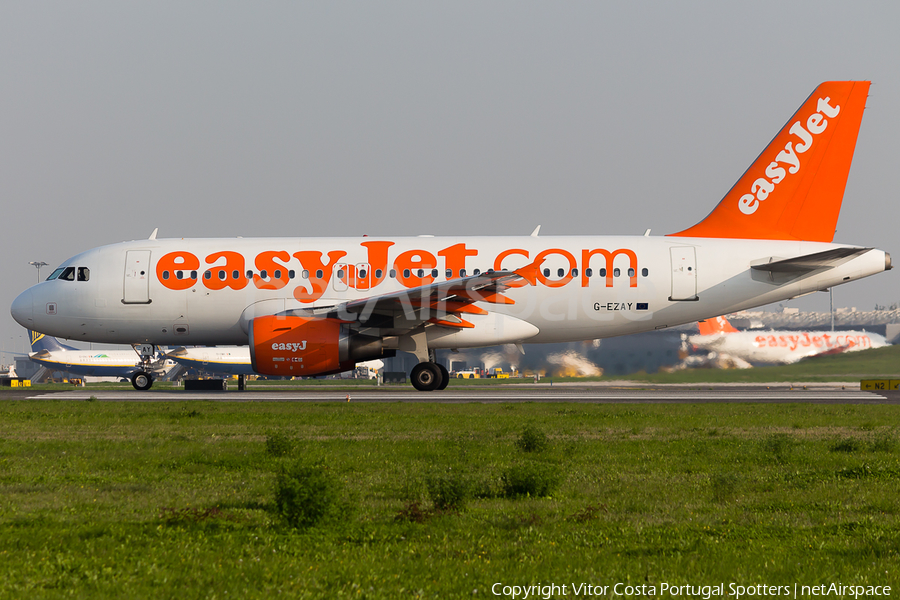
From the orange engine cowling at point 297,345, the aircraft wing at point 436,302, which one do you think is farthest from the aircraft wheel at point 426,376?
the orange engine cowling at point 297,345

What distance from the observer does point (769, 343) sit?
3903 centimetres

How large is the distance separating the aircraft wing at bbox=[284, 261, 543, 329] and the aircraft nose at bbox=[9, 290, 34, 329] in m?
9.88

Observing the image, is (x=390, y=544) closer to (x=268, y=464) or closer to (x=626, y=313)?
(x=268, y=464)

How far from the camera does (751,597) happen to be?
5.33 metres

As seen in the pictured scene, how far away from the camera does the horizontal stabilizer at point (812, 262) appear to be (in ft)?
80.3

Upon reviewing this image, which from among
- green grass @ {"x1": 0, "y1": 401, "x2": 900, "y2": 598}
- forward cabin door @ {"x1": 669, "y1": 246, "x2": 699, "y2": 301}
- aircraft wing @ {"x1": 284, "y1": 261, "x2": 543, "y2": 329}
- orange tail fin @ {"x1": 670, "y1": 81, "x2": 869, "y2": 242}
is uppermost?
orange tail fin @ {"x1": 670, "y1": 81, "x2": 869, "y2": 242}

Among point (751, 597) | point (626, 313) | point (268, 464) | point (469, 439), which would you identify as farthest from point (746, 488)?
point (626, 313)

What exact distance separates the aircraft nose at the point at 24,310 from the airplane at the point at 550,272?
328cm

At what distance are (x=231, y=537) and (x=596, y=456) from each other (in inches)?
252

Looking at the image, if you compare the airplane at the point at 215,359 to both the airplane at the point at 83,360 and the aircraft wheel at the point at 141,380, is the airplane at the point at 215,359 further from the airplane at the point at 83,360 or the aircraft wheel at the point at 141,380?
the aircraft wheel at the point at 141,380

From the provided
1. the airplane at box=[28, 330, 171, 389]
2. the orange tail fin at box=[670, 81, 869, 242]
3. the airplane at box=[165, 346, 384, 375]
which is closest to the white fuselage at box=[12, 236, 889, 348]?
the orange tail fin at box=[670, 81, 869, 242]

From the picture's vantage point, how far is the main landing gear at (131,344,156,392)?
28500mm

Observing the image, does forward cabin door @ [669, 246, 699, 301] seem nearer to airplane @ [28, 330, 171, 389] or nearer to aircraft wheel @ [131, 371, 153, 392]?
aircraft wheel @ [131, 371, 153, 392]

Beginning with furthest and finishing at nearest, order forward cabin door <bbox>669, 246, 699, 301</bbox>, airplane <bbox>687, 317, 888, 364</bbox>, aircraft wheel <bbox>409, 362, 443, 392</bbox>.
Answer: airplane <bbox>687, 317, 888, 364</bbox>
aircraft wheel <bbox>409, 362, 443, 392</bbox>
forward cabin door <bbox>669, 246, 699, 301</bbox>
